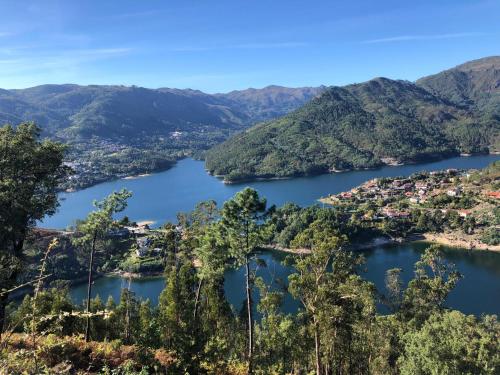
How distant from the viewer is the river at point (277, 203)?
5041 centimetres

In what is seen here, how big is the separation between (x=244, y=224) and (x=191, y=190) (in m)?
116

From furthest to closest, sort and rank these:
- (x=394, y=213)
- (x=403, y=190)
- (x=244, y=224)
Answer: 1. (x=403, y=190)
2. (x=394, y=213)
3. (x=244, y=224)

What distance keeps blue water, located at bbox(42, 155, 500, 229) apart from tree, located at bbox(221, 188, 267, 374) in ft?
267

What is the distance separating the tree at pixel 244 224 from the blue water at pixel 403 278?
2842 cm

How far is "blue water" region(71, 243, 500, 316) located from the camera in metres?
46.7

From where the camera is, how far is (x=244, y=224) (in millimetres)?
14391

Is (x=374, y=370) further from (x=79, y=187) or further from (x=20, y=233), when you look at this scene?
(x=79, y=187)

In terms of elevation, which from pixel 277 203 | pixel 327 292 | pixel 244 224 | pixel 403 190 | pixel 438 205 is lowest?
pixel 277 203

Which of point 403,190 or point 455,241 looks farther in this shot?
point 403,190

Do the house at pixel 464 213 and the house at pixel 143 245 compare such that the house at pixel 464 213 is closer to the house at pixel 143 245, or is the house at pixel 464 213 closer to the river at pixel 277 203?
the river at pixel 277 203

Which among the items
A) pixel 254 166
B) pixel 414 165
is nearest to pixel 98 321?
pixel 254 166

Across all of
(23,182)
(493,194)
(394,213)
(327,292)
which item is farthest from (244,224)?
(493,194)

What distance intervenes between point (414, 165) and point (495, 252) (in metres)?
100

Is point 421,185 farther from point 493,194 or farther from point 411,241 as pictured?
point 411,241
